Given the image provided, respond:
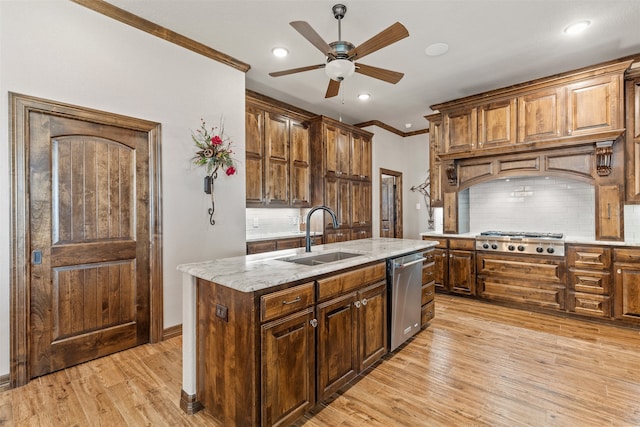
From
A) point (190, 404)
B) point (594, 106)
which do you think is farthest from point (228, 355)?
point (594, 106)

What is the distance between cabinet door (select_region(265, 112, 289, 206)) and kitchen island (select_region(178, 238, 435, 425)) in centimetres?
248

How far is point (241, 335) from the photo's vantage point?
1625mm

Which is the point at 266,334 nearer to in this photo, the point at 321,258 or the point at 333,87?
the point at 321,258

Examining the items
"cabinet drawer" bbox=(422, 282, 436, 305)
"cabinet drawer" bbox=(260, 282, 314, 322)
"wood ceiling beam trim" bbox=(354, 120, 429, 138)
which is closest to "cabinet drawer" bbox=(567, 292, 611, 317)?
"cabinet drawer" bbox=(422, 282, 436, 305)

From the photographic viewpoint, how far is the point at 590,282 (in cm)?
358

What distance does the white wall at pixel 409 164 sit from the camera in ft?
21.4

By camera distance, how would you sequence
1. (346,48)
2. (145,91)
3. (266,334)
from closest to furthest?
(266,334)
(346,48)
(145,91)

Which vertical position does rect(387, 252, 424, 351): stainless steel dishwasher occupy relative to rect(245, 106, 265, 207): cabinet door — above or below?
below

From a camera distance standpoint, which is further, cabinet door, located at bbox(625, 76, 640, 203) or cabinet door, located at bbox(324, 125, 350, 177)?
cabinet door, located at bbox(324, 125, 350, 177)

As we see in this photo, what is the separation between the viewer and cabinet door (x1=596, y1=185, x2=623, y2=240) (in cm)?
354

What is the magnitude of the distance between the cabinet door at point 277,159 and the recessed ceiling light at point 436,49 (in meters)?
2.22

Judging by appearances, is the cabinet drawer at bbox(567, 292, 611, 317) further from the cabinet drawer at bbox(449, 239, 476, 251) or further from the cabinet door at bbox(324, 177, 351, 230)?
the cabinet door at bbox(324, 177, 351, 230)

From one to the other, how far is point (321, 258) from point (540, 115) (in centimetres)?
345

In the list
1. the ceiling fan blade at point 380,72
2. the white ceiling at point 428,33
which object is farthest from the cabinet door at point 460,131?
the ceiling fan blade at point 380,72
